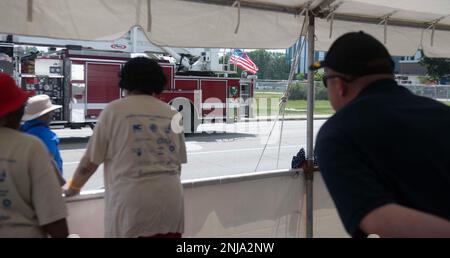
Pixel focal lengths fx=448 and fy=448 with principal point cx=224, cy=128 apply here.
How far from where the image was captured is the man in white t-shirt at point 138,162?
2.43 metres

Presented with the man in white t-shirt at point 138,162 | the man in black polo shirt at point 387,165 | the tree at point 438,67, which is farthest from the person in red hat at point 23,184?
the tree at point 438,67

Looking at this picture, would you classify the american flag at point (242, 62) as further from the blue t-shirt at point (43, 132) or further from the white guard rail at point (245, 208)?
the blue t-shirt at point (43, 132)

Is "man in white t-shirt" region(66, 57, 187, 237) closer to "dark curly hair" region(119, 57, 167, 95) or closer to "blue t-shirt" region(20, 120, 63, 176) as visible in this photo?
"dark curly hair" region(119, 57, 167, 95)

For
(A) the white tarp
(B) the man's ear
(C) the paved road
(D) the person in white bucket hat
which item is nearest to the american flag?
(C) the paved road

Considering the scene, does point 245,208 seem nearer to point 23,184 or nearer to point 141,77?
Result: point 141,77

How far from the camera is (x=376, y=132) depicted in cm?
122

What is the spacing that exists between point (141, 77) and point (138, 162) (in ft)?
1.63

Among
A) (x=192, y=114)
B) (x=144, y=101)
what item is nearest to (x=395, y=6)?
(x=144, y=101)

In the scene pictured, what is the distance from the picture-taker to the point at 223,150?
1320 cm

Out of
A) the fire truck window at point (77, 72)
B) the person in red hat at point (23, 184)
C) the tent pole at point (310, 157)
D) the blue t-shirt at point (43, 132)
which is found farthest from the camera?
the fire truck window at point (77, 72)

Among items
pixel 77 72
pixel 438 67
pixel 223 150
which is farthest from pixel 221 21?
pixel 438 67

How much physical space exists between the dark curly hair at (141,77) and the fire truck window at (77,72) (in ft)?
35.6
